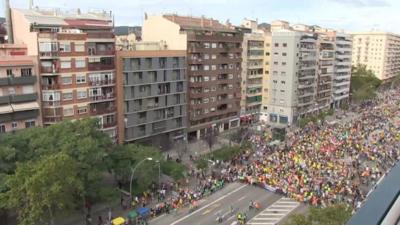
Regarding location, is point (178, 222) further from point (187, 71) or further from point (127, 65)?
point (187, 71)

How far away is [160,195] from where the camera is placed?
42.7 m

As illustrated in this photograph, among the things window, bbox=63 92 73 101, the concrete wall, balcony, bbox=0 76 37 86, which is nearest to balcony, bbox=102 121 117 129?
window, bbox=63 92 73 101

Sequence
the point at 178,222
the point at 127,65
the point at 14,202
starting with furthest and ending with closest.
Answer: the point at 127,65
the point at 178,222
the point at 14,202

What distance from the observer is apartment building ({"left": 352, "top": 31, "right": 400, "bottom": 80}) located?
563ft

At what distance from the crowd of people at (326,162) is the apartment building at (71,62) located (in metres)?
20.2

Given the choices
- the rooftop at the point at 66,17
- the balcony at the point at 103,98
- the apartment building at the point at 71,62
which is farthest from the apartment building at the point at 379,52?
the apartment building at the point at 71,62

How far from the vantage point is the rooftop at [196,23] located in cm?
6888

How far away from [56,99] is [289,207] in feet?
98.9

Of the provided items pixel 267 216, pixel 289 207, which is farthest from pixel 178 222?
pixel 289 207

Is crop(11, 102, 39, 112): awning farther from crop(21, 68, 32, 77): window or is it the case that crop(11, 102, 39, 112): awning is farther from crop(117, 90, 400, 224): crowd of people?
crop(117, 90, 400, 224): crowd of people

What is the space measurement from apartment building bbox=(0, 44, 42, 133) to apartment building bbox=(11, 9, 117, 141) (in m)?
1.07

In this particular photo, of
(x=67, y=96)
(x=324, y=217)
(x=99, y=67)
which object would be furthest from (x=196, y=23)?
(x=324, y=217)

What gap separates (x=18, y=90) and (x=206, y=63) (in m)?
34.0

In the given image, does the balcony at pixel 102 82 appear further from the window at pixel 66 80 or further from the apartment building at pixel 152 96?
the window at pixel 66 80
